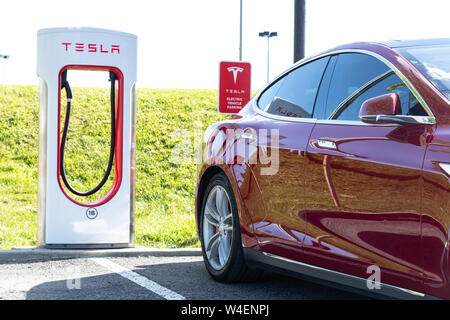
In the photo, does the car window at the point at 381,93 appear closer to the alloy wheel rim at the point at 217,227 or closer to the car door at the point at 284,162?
the car door at the point at 284,162

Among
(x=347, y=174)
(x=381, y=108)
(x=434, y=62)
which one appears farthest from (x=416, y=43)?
(x=347, y=174)

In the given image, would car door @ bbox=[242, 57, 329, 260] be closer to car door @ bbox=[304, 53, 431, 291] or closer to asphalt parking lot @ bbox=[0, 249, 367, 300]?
car door @ bbox=[304, 53, 431, 291]

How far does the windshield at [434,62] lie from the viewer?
3533 millimetres

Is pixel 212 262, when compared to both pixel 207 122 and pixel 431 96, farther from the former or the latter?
pixel 207 122

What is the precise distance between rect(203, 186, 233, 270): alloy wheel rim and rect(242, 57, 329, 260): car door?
19.5 inches

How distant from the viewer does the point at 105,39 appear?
725 centimetres

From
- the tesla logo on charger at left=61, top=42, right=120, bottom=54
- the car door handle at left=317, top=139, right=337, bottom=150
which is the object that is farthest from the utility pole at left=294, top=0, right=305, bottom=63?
the car door handle at left=317, top=139, right=337, bottom=150

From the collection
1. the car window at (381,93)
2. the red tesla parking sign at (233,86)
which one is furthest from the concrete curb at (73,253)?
the red tesla parking sign at (233,86)

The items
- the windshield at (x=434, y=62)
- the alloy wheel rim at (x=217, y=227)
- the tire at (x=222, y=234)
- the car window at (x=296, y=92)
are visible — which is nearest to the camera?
the windshield at (x=434, y=62)

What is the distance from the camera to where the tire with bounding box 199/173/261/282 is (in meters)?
5.12

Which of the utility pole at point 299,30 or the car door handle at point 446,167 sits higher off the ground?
the utility pole at point 299,30

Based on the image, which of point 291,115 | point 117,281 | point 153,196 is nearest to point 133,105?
point 117,281

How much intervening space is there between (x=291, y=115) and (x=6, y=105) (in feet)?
62.9

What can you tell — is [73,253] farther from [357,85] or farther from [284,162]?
[357,85]
